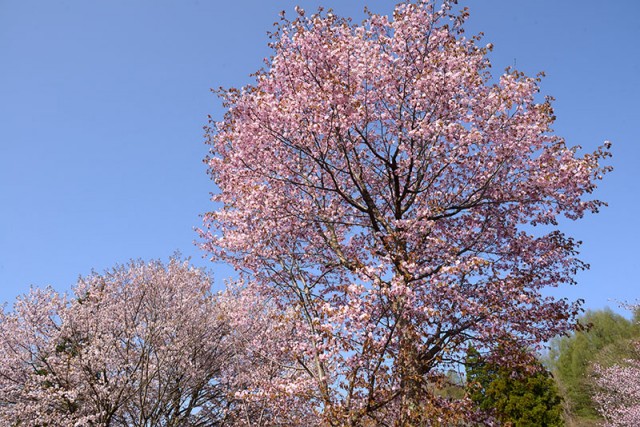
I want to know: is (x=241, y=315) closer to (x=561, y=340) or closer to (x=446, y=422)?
(x=446, y=422)

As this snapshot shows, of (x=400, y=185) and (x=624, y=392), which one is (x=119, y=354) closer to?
(x=400, y=185)

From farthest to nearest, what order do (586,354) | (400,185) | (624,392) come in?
(586,354), (624,392), (400,185)

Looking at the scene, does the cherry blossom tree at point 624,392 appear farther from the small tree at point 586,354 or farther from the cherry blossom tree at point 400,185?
the cherry blossom tree at point 400,185

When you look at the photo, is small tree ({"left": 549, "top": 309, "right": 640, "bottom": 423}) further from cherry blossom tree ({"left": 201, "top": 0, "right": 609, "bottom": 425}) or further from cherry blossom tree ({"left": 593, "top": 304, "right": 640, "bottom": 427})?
cherry blossom tree ({"left": 201, "top": 0, "right": 609, "bottom": 425})

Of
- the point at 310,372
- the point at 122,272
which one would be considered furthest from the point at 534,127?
the point at 122,272

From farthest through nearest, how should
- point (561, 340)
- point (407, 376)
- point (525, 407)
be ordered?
1. point (561, 340)
2. point (525, 407)
3. point (407, 376)

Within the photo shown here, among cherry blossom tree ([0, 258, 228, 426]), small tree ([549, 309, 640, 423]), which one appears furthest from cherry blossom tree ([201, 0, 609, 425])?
small tree ([549, 309, 640, 423])

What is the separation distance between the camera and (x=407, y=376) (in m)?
7.98

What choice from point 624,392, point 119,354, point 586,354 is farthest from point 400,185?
point 586,354

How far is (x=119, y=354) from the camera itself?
14398 millimetres

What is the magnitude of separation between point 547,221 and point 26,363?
17.5 m

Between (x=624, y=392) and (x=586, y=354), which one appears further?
(x=586, y=354)

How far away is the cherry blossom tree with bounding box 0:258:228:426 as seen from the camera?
13.4 m

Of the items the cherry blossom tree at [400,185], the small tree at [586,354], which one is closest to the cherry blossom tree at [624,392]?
the small tree at [586,354]
